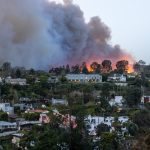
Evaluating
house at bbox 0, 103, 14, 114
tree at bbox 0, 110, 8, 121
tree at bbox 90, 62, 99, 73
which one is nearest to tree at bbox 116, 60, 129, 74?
tree at bbox 90, 62, 99, 73

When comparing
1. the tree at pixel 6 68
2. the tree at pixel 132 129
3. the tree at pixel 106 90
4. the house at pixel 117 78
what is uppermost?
the tree at pixel 6 68

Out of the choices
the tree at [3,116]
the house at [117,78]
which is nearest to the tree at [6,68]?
the house at [117,78]

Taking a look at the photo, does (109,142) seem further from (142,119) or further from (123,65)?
(123,65)

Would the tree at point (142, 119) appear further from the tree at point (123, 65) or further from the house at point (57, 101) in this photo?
the tree at point (123, 65)

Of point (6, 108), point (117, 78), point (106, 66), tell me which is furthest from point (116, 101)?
point (106, 66)

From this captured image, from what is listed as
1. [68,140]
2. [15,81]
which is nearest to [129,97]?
[15,81]

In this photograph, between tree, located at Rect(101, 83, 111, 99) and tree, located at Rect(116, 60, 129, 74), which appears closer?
tree, located at Rect(101, 83, 111, 99)

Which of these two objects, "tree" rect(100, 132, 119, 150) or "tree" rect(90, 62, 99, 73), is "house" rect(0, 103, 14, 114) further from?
"tree" rect(90, 62, 99, 73)
